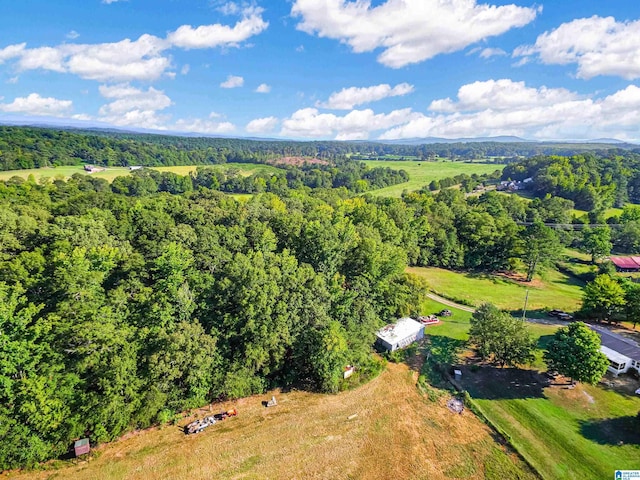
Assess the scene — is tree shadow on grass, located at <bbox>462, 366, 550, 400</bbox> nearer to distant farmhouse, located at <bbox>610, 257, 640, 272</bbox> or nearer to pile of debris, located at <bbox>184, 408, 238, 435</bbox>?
pile of debris, located at <bbox>184, 408, 238, 435</bbox>

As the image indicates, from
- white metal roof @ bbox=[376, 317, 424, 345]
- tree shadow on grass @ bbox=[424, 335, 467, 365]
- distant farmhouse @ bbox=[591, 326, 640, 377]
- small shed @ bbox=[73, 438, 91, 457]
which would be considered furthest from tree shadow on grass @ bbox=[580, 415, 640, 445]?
small shed @ bbox=[73, 438, 91, 457]

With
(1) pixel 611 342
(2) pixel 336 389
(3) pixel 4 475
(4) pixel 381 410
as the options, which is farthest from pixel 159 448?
(1) pixel 611 342

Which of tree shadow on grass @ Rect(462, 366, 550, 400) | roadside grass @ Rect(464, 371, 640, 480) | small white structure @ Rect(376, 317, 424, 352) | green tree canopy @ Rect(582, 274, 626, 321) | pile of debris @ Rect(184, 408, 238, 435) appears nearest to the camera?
roadside grass @ Rect(464, 371, 640, 480)

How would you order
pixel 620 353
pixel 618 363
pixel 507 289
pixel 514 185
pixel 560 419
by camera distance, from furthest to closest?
pixel 514 185
pixel 507 289
pixel 620 353
pixel 618 363
pixel 560 419

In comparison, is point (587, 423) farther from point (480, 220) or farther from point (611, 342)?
point (480, 220)

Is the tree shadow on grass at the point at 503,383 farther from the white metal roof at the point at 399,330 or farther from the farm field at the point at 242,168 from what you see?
the farm field at the point at 242,168

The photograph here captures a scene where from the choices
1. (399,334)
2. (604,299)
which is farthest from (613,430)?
(604,299)

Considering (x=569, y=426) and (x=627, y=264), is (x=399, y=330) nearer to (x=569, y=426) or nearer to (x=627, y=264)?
(x=569, y=426)
